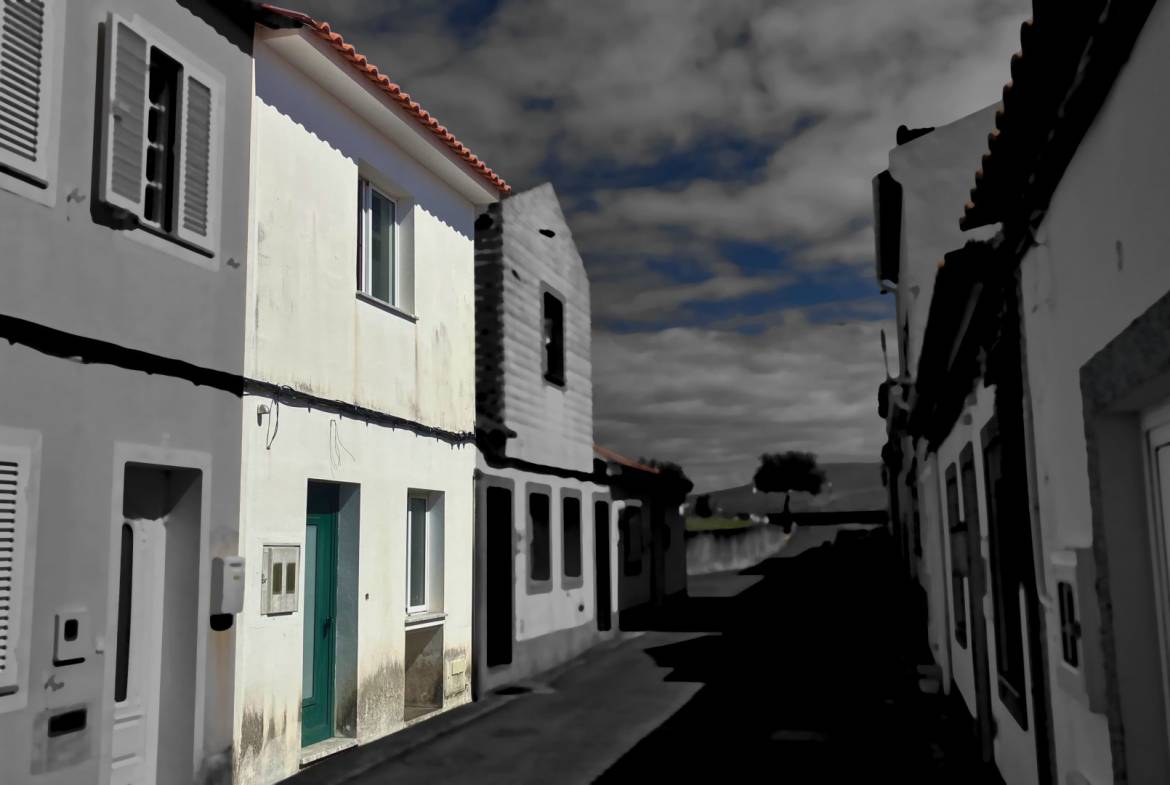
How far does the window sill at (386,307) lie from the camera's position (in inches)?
380

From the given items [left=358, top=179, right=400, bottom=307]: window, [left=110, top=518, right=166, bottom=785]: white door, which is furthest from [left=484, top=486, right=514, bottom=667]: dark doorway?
[left=110, top=518, right=166, bottom=785]: white door

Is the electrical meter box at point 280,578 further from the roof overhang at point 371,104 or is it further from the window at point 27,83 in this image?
the roof overhang at point 371,104

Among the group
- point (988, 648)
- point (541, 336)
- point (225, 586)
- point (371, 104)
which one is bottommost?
point (988, 648)

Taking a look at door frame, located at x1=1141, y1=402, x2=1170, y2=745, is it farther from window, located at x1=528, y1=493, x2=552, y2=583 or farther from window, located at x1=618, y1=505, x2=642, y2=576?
window, located at x1=618, y1=505, x2=642, y2=576

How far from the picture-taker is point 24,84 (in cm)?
581

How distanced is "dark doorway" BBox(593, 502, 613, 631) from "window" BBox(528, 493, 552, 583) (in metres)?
2.67

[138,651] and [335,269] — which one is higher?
[335,269]

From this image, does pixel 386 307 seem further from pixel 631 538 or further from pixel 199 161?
pixel 631 538

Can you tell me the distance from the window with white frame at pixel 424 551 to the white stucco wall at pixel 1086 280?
7330 mm

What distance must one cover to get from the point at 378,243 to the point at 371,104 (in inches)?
60.8

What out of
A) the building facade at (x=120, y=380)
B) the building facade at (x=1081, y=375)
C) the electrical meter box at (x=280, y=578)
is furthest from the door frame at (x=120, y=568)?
the building facade at (x=1081, y=375)

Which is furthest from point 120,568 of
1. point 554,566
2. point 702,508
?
point 702,508

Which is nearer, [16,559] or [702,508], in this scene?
[16,559]

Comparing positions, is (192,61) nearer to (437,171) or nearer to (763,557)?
(437,171)
